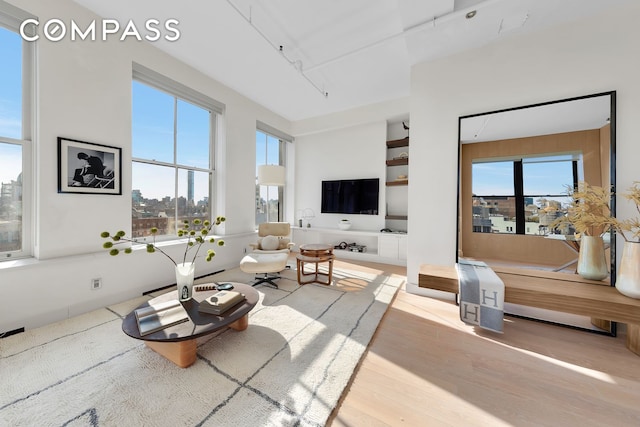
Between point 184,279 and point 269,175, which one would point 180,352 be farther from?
point 269,175

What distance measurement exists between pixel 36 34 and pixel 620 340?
601 centimetres

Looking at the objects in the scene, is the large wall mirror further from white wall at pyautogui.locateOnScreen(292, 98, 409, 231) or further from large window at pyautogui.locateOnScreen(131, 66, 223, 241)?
large window at pyautogui.locateOnScreen(131, 66, 223, 241)

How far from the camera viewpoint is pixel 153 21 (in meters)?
2.60

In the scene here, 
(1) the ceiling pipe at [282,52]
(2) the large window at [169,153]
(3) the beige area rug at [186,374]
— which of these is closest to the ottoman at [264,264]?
(3) the beige area rug at [186,374]

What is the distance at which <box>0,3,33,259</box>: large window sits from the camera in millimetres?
2094

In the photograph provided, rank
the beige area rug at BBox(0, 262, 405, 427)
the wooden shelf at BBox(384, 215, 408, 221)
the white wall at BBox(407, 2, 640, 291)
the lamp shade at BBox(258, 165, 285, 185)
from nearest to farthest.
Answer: the beige area rug at BBox(0, 262, 405, 427) → the white wall at BBox(407, 2, 640, 291) → the lamp shade at BBox(258, 165, 285, 185) → the wooden shelf at BBox(384, 215, 408, 221)

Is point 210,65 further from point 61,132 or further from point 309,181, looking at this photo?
point 309,181

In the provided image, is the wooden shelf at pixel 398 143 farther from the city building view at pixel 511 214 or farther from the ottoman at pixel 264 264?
the ottoman at pixel 264 264

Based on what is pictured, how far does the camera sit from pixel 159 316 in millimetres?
1613

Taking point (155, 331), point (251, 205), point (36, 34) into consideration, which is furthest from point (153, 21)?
point (155, 331)

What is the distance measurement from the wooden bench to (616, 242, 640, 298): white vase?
5 centimetres

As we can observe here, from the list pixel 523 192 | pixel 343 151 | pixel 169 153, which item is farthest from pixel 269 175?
pixel 523 192

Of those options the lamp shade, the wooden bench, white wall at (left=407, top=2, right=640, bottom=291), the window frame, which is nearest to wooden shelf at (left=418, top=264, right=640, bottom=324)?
the wooden bench

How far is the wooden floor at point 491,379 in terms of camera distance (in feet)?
4.14
